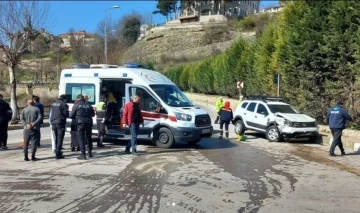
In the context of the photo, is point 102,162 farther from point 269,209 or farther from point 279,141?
point 279,141

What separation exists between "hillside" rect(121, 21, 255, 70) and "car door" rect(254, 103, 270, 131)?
63267 mm

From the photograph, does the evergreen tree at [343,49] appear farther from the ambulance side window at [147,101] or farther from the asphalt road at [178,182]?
the ambulance side window at [147,101]

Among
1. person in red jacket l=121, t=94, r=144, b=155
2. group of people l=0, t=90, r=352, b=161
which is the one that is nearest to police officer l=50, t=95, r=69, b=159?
group of people l=0, t=90, r=352, b=161

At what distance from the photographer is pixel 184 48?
313 ft

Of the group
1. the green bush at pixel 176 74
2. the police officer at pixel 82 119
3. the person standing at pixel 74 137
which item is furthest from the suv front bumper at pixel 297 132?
the green bush at pixel 176 74

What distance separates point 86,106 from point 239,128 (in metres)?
9.55

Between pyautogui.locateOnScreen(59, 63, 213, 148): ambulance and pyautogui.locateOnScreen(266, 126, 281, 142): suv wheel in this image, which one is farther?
pyautogui.locateOnScreen(266, 126, 281, 142): suv wheel

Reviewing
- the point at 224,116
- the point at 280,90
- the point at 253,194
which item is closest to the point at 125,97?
the point at 224,116

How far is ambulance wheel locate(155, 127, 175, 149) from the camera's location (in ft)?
47.9

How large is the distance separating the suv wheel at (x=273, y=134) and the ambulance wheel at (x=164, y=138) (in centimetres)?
513

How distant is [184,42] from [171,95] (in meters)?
83.0

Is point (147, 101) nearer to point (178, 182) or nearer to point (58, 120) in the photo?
point (58, 120)

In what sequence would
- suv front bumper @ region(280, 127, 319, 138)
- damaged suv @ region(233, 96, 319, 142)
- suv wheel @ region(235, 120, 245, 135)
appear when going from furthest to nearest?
suv wheel @ region(235, 120, 245, 135), damaged suv @ region(233, 96, 319, 142), suv front bumper @ region(280, 127, 319, 138)

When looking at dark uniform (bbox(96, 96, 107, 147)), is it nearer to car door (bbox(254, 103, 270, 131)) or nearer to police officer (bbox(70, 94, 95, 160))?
police officer (bbox(70, 94, 95, 160))
